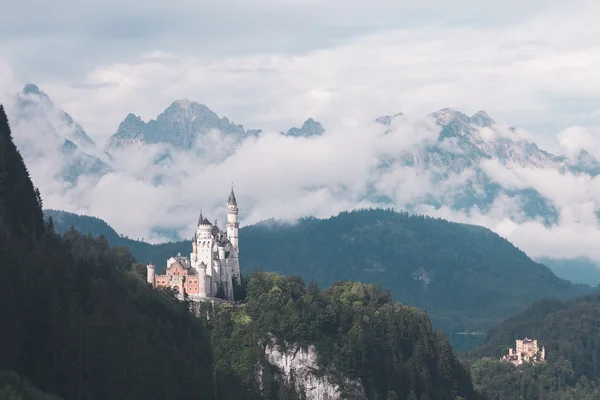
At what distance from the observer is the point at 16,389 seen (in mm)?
98062

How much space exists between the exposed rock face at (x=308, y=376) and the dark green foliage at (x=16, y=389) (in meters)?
90.4

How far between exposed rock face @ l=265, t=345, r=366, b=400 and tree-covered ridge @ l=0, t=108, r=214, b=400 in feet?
136

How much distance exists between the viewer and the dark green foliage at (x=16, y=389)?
9471cm

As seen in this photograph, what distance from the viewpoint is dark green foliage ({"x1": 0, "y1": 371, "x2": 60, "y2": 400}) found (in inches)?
3729

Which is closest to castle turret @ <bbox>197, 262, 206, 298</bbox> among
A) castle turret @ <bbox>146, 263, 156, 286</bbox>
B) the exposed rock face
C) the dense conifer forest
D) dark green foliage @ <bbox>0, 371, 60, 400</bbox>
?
castle turret @ <bbox>146, 263, 156, 286</bbox>

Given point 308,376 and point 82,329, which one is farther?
point 308,376

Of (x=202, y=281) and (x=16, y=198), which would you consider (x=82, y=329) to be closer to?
(x=16, y=198)

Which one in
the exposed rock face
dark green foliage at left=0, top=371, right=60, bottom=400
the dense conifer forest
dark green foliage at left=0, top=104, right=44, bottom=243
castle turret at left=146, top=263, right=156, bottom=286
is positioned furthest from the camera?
castle turret at left=146, top=263, right=156, bottom=286

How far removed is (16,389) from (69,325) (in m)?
18.2

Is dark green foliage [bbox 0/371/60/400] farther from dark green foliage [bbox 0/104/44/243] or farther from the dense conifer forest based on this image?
dark green foliage [bbox 0/104/44/243]

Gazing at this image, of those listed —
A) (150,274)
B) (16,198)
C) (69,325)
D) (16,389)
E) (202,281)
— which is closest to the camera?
(16,389)

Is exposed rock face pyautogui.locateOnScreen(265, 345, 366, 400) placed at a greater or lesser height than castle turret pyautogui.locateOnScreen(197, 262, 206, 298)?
lesser

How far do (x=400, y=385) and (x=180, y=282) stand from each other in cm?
3433

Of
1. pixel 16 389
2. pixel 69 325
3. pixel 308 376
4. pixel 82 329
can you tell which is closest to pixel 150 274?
pixel 308 376
